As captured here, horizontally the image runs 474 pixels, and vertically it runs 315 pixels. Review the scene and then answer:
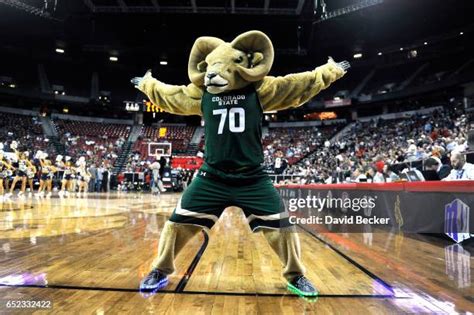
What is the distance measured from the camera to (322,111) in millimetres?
36125

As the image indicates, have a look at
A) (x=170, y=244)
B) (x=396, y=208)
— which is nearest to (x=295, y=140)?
(x=396, y=208)

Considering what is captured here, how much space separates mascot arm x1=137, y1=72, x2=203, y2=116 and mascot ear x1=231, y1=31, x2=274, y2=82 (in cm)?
51

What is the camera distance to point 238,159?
2664mm

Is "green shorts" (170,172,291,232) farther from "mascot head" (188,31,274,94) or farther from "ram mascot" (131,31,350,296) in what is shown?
"mascot head" (188,31,274,94)

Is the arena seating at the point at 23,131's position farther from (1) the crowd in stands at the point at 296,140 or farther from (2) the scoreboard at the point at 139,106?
(1) the crowd in stands at the point at 296,140

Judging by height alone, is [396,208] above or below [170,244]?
below

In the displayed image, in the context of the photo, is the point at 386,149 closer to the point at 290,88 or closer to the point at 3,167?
the point at 3,167

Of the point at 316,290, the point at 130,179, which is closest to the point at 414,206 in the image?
the point at 316,290

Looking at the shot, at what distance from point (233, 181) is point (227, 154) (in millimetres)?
212

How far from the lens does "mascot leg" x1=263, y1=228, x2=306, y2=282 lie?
2600 millimetres

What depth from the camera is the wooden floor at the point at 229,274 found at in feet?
7.34

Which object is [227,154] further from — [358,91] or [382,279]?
[358,91]

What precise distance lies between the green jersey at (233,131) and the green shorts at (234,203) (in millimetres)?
138

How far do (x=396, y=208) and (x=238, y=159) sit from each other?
4.61m
